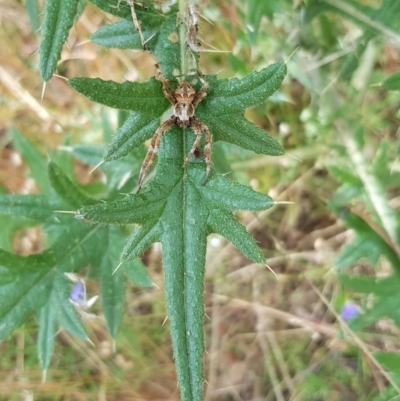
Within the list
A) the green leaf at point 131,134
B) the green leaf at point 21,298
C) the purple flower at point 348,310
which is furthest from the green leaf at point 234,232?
the purple flower at point 348,310

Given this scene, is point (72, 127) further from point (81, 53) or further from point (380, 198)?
point (380, 198)

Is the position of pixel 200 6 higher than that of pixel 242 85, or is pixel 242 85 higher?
pixel 200 6

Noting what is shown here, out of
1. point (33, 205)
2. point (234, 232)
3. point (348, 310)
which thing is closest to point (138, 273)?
point (33, 205)

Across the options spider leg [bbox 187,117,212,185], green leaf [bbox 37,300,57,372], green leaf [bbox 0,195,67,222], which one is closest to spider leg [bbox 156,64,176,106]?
spider leg [bbox 187,117,212,185]

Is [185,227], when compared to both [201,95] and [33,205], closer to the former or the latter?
[201,95]

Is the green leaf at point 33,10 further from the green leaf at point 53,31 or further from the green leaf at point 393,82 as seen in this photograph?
the green leaf at point 393,82

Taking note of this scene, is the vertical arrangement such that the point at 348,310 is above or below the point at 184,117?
below

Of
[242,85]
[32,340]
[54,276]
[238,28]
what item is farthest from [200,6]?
[32,340]
